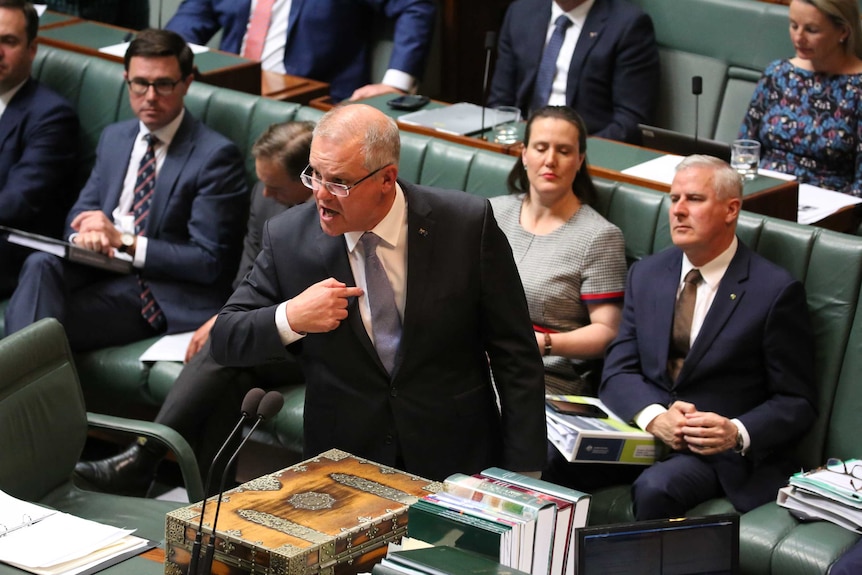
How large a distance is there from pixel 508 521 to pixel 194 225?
2.51 m

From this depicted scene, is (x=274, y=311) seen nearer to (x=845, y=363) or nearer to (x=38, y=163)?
(x=845, y=363)

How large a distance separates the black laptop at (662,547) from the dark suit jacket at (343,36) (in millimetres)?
3449

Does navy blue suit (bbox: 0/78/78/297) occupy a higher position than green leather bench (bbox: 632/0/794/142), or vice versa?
green leather bench (bbox: 632/0/794/142)

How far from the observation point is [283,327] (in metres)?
2.61

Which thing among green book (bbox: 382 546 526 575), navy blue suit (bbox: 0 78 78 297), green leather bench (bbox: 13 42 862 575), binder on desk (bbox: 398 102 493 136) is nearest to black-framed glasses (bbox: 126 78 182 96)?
green leather bench (bbox: 13 42 862 575)

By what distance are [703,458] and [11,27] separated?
2.84m

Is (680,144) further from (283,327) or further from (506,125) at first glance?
(283,327)

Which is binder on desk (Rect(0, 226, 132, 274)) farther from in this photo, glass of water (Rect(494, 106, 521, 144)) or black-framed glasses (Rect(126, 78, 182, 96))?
glass of water (Rect(494, 106, 521, 144))

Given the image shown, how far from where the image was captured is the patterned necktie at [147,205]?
14.0ft

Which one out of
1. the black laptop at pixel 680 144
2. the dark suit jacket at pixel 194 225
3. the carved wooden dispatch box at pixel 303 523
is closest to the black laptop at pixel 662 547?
the carved wooden dispatch box at pixel 303 523

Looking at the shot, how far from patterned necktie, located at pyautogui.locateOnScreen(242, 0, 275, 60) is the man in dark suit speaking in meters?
2.92

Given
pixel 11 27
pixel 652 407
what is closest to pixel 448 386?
pixel 652 407

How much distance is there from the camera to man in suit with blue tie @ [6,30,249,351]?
4.20 metres

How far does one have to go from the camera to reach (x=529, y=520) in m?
1.97
